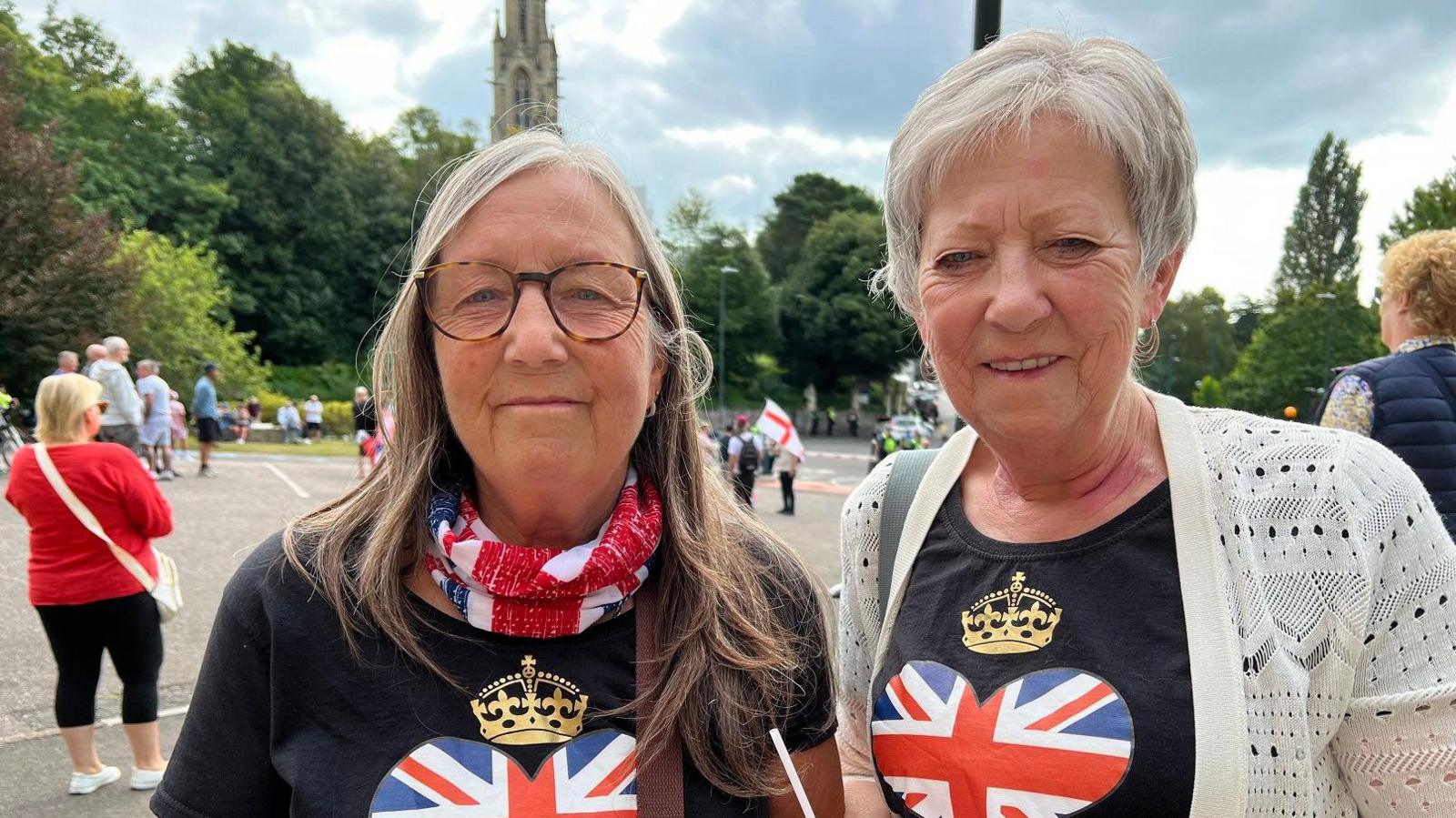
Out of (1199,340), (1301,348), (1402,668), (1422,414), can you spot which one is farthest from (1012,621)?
(1199,340)

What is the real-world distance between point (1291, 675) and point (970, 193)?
918mm

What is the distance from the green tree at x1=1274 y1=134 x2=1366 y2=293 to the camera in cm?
6562

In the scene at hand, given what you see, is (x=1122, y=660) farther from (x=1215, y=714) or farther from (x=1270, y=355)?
(x=1270, y=355)

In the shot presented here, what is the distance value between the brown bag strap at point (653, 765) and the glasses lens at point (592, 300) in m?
0.53

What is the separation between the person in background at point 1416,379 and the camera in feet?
9.95

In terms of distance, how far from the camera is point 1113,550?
1.60 metres

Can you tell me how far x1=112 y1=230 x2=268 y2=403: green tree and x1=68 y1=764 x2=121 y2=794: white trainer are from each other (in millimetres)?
27404

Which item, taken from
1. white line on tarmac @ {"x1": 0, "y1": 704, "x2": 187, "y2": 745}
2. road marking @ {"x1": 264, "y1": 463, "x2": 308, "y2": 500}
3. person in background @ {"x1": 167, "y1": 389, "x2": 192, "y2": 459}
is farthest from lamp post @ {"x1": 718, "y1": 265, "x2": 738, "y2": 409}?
white line on tarmac @ {"x1": 0, "y1": 704, "x2": 187, "y2": 745}

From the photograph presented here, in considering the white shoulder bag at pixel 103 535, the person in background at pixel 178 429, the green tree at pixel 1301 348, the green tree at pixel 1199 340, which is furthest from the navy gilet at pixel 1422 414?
the green tree at pixel 1199 340

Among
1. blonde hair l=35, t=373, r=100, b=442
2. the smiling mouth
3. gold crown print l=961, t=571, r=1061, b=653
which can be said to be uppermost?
the smiling mouth

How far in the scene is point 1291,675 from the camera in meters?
1.43

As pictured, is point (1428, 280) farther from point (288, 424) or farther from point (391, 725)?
point (288, 424)

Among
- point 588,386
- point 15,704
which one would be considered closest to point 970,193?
point 588,386

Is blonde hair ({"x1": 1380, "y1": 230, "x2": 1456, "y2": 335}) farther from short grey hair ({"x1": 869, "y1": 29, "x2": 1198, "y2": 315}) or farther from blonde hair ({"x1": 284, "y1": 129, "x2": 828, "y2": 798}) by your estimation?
blonde hair ({"x1": 284, "y1": 129, "x2": 828, "y2": 798})
